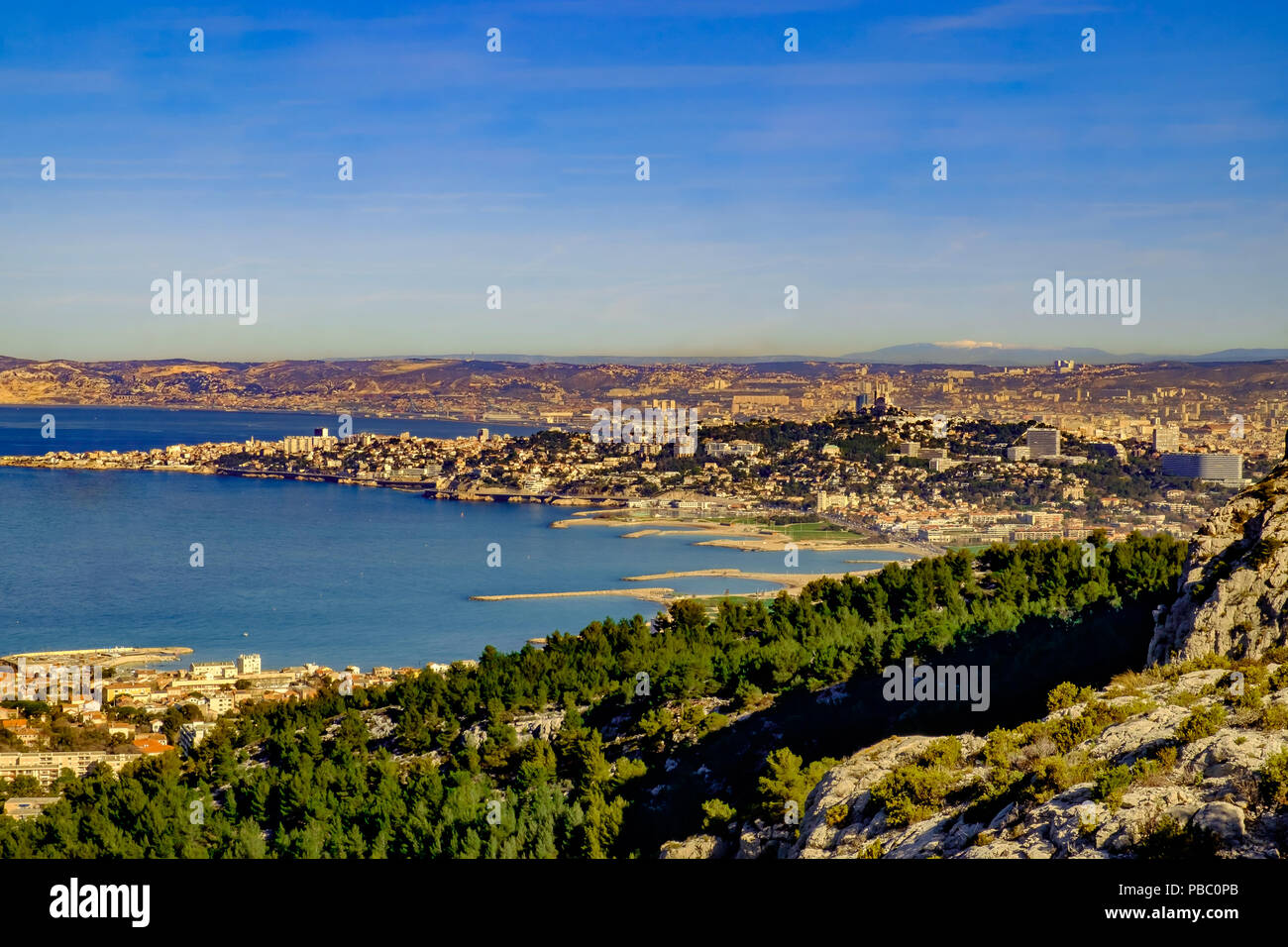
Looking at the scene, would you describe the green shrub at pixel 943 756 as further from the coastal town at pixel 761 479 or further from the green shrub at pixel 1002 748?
the coastal town at pixel 761 479

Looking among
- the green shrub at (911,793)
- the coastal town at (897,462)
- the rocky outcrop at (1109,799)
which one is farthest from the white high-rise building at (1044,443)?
the green shrub at (911,793)

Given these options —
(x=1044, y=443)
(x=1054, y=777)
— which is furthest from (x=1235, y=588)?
(x=1044, y=443)

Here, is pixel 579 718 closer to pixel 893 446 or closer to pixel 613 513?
pixel 613 513

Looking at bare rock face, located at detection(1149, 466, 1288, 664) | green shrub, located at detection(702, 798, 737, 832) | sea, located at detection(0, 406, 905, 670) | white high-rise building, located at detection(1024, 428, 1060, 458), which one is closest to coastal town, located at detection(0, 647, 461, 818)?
sea, located at detection(0, 406, 905, 670)

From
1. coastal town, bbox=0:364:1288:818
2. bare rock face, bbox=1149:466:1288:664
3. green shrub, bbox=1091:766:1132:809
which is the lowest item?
coastal town, bbox=0:364:1288:818

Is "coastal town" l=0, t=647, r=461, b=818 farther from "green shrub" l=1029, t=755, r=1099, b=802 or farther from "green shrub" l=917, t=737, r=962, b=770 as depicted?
"green shrub" l=1029, t=755, r=1099, b=802

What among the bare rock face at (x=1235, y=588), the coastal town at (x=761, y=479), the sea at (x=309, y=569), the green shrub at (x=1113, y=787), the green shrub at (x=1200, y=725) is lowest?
the sea at (x=309, y=569)

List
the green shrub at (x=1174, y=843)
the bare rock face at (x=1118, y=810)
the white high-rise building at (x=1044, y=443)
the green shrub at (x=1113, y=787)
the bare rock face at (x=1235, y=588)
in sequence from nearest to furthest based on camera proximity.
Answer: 1. the green shrub at (x=1174, y=843)
2. the bare rock face at (x=1118, y=810)
3. the green shrub at (x=1113, y=787)
4. the bare rock face at (x=1235, y=588)
5. the white high-rise building at (x=1044, y=443)

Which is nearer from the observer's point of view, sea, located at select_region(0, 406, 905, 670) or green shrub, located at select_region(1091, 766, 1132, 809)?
green shrub, located at select_region(1091, 766, 1132, 809)
